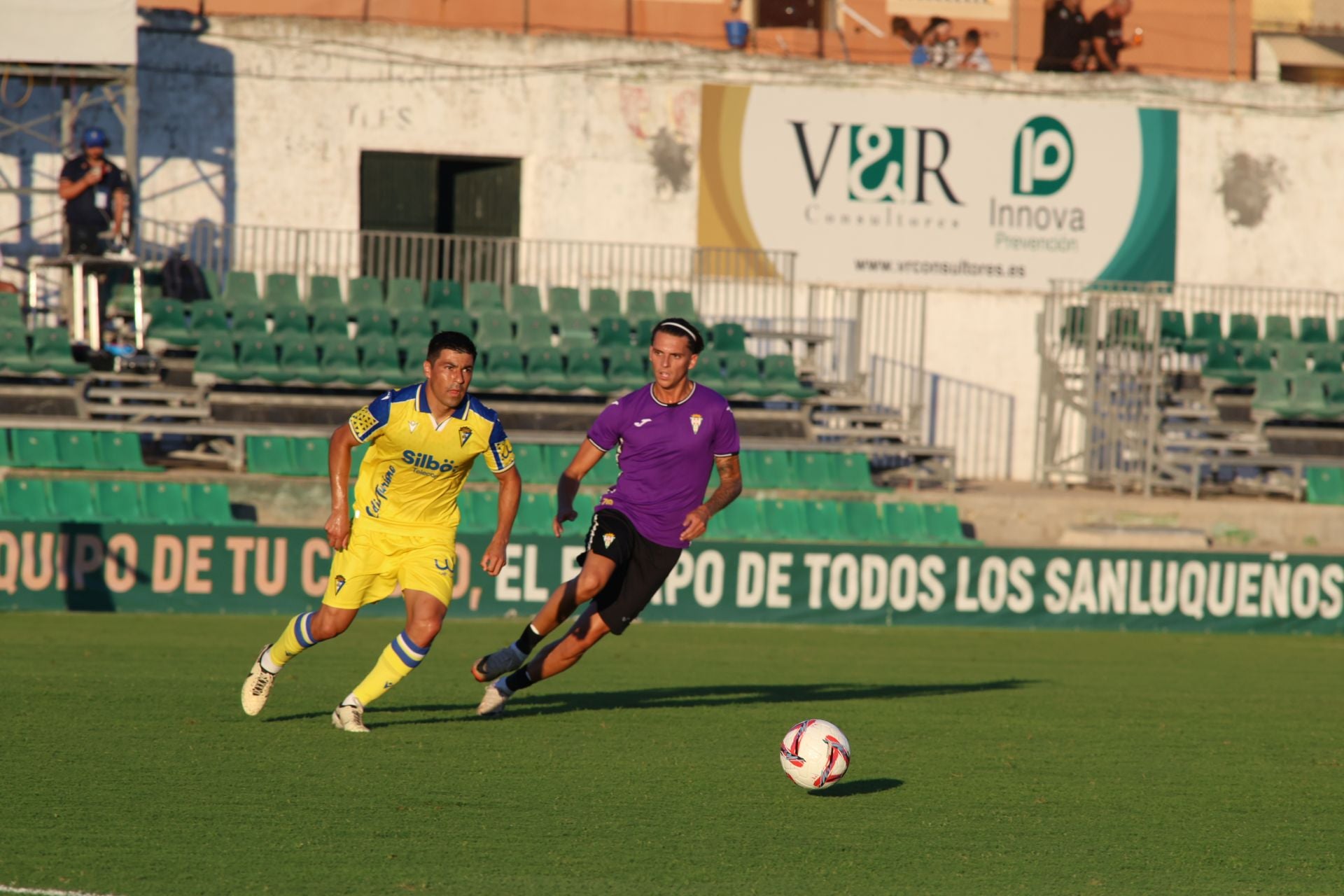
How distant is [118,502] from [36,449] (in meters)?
2.15

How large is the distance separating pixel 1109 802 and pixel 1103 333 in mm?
17996

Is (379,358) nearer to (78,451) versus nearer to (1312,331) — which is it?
(78,451)

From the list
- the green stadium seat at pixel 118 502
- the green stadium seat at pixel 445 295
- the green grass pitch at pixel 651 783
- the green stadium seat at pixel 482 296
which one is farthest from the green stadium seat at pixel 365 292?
the green grass pitch at pixel 651 783

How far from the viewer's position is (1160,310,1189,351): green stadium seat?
24.1 meters

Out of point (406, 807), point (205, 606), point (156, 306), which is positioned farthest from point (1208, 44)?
point (406, 807)

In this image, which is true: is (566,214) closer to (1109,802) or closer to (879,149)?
(879,149)

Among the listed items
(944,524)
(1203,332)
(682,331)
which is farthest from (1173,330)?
(682,331)

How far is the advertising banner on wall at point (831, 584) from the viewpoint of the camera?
48.9ft

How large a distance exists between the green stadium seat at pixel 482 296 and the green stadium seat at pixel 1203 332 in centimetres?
1081

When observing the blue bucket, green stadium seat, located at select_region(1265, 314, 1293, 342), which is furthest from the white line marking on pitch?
green stadium seat, located at select_region(1265, 314, 1293, 342)

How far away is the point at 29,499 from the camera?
53.1ft

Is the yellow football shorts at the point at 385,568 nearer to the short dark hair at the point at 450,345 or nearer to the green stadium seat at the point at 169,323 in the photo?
the short dark hair at the point at 450,345

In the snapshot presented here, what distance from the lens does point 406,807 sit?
6348mm

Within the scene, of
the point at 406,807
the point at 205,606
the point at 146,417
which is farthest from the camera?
the point at 146,417
